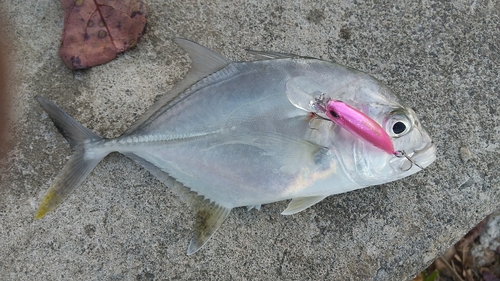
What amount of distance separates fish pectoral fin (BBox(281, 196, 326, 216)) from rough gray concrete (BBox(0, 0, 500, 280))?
0.20 metres

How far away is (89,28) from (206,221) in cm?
113

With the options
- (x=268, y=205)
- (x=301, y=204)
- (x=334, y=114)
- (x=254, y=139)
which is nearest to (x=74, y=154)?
(x=254, y=139)

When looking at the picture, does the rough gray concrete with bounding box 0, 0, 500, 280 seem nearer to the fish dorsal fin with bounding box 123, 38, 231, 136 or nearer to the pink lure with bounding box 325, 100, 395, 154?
the fish dorsal fin with bounding box 123, 38, 231, 136

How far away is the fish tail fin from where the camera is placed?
6.57ft

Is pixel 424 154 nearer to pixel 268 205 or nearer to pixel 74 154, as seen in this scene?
pixel 268 205

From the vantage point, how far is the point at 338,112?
5.85 ft

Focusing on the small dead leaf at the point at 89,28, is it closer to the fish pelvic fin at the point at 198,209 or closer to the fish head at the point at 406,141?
the fish pelvic fin at the point at 198,209

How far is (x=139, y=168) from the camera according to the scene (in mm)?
2189

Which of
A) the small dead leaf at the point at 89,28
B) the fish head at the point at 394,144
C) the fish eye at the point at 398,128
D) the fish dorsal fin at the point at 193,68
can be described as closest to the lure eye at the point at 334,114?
the fish head at the point at 394,144

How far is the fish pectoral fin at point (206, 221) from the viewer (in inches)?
82.3

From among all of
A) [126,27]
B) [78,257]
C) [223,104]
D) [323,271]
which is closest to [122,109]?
[126,27]

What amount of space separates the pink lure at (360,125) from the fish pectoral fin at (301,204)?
1.33 ft

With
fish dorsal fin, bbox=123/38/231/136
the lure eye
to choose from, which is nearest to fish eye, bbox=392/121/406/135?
the lure eye

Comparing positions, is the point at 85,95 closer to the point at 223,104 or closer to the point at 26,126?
the point at 26,126
